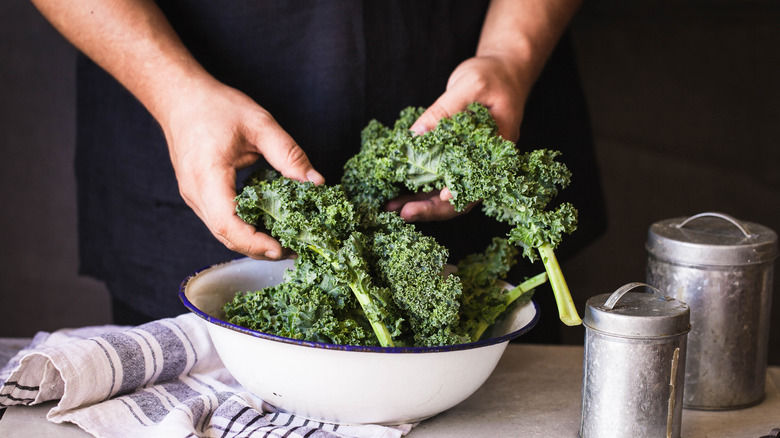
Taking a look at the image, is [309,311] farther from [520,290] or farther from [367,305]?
[520,290]

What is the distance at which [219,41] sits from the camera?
5.66 feet

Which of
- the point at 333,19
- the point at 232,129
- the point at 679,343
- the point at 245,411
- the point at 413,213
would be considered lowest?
the point at 245,411

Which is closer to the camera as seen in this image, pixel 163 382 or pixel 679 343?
pixel 679 343

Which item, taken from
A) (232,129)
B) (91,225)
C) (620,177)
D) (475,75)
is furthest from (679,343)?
(620,177)

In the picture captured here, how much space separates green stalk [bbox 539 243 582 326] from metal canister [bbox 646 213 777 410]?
10.8 inches

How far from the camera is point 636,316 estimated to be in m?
1.12

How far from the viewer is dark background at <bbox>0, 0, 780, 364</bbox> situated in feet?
11.7

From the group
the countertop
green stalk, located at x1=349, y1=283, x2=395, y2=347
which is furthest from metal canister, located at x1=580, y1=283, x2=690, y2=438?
green stalk, located at x1=349, y1=283, x2=395, y2=347

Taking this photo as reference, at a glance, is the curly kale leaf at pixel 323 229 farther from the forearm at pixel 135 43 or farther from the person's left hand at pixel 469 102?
the forearm at pixel 135 43

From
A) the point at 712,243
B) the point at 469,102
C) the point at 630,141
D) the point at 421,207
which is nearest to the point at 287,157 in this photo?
the point at 421,207

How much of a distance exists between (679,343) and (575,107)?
0.99m

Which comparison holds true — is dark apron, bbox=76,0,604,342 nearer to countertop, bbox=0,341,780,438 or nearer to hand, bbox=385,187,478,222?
hand, bbox=385,187,478,222

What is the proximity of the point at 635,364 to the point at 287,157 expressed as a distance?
66 cm

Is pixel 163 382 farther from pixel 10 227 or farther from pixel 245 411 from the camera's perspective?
pixel 10 227
